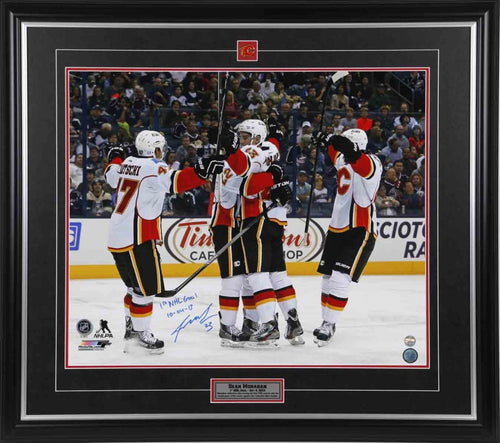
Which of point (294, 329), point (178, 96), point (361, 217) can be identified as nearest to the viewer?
point (178, 96)

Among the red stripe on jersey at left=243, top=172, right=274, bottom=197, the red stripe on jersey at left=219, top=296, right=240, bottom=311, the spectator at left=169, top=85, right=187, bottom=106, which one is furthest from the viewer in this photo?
the red stripe on jersey at left=243, top=172, right=274, bottom=197

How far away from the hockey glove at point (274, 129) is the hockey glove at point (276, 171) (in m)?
0.12

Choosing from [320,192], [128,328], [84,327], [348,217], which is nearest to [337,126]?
[320,192]

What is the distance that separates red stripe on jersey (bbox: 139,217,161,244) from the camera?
284cm

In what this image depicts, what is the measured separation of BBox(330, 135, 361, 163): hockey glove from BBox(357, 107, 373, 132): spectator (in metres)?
0.08

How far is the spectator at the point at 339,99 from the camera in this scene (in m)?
2.72

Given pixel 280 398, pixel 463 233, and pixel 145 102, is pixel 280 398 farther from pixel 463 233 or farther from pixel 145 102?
pixel 145 102

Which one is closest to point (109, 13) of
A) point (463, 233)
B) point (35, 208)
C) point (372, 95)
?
point (35, 208)

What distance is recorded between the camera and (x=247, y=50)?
2.72 m

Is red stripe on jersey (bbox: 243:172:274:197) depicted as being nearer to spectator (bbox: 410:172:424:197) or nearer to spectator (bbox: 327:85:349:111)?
spectator (bbox: 327:85:349:111)

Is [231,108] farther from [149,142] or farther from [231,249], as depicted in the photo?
[231,249]

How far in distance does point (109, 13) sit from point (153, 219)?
819 millimetres

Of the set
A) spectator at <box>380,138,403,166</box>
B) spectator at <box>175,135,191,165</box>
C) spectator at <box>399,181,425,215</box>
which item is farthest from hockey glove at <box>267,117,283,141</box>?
spectator at <box>399,181,425,215</box>
